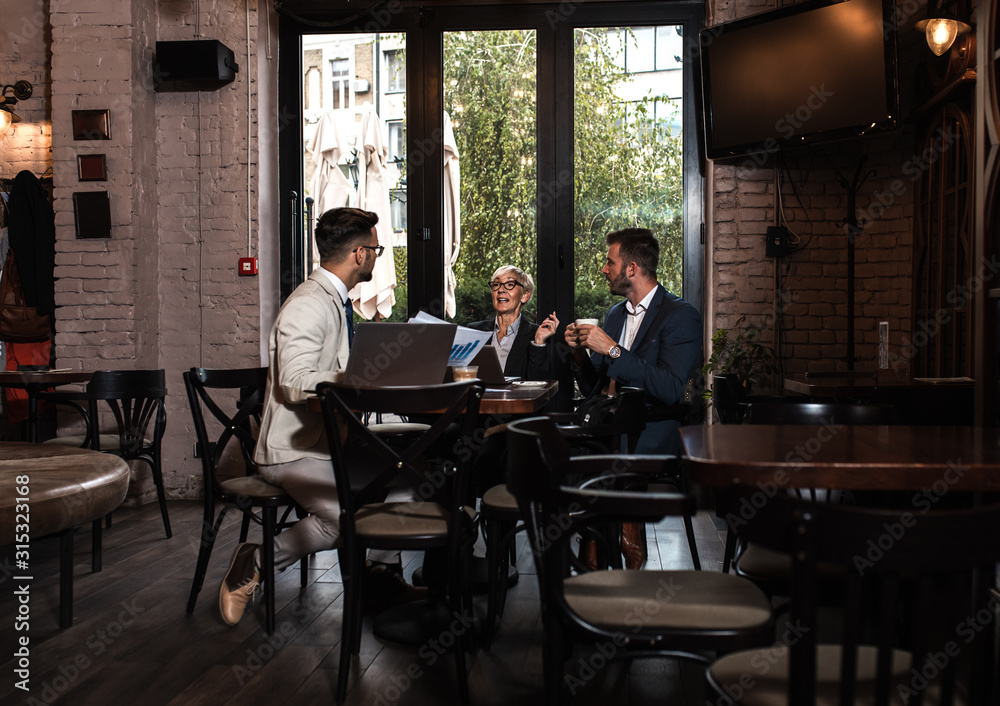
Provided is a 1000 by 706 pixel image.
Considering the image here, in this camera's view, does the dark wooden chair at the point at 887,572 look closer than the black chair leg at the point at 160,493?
Yes

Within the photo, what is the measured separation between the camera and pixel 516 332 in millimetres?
4066

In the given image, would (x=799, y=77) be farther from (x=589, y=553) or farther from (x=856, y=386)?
(x=589, y=553)

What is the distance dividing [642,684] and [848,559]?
4.43ft

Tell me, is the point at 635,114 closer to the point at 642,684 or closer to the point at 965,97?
the point at 965,97

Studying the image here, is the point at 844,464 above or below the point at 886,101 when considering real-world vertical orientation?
below

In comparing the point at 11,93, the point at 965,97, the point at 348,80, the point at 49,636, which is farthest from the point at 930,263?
the point at 11,93

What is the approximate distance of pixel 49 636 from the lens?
95.2 inches

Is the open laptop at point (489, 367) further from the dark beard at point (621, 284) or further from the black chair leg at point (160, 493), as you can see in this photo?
the black chair leg at point (160, 493)

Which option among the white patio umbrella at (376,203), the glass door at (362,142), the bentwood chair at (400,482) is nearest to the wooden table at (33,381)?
the glass door at (362,142)

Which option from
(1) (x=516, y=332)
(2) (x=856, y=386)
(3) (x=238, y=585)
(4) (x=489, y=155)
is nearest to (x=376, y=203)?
(4) (x=489, y=155)

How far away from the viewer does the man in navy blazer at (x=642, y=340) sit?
305cm

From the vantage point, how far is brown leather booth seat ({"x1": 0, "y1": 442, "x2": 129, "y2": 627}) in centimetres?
134

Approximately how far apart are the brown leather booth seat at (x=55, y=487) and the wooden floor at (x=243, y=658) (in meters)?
0.68

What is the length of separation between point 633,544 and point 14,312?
13.4 feet
